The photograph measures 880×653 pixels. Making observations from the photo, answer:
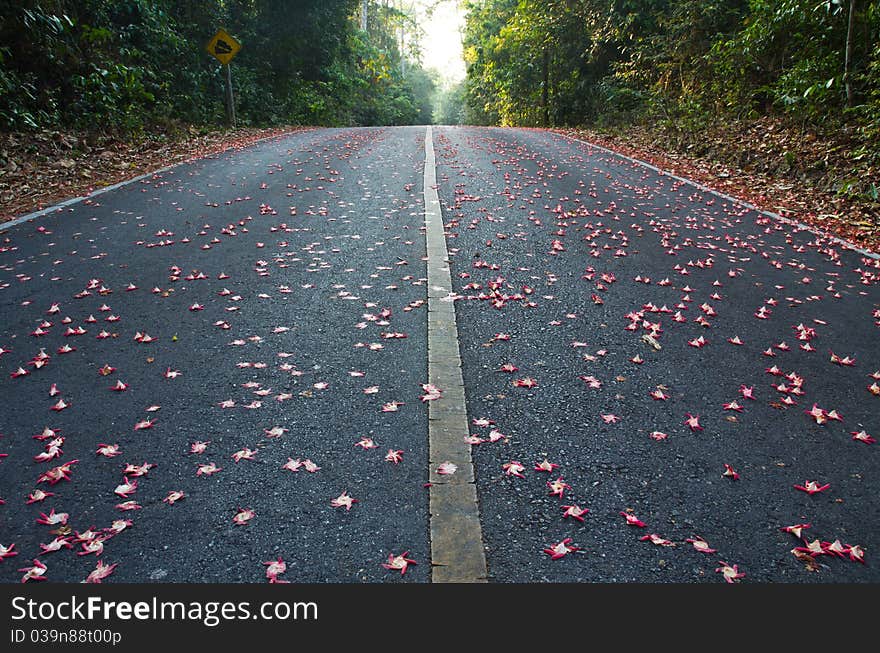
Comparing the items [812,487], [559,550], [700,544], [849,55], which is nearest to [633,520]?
[700,544]

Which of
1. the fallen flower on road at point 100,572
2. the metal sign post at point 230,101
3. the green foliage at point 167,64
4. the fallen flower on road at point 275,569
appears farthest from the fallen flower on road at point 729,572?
the metal sign post at point 230,101

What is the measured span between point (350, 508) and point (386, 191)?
7340 mm

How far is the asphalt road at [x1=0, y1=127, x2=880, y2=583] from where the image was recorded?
245cm

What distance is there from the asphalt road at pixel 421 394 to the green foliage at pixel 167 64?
581 centimetres

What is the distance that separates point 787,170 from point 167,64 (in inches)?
620

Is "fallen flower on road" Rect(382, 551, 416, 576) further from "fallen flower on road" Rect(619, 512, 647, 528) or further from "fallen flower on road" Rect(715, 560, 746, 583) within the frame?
"fallen flower on road" Rect(715, 560, 746, 583)

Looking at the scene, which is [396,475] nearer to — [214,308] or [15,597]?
[15,597]

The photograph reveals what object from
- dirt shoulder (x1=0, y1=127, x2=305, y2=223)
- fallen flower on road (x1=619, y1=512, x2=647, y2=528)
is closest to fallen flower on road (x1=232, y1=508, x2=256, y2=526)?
fallen flower on road (x1=619, y1=512, x2=647, y2=528)

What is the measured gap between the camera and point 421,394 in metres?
3.55

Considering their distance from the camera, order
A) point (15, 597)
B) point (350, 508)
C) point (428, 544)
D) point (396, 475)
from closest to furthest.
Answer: point (15, 597), point (428, 544), point (350, 508), point (396, 475)

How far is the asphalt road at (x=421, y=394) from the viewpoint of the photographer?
245cm

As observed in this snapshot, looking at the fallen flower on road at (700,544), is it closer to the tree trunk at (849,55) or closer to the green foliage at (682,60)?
the green foliage at (682,60)

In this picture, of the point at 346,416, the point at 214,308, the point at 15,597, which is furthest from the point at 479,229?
the point at 15,597

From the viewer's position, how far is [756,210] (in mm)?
8469
